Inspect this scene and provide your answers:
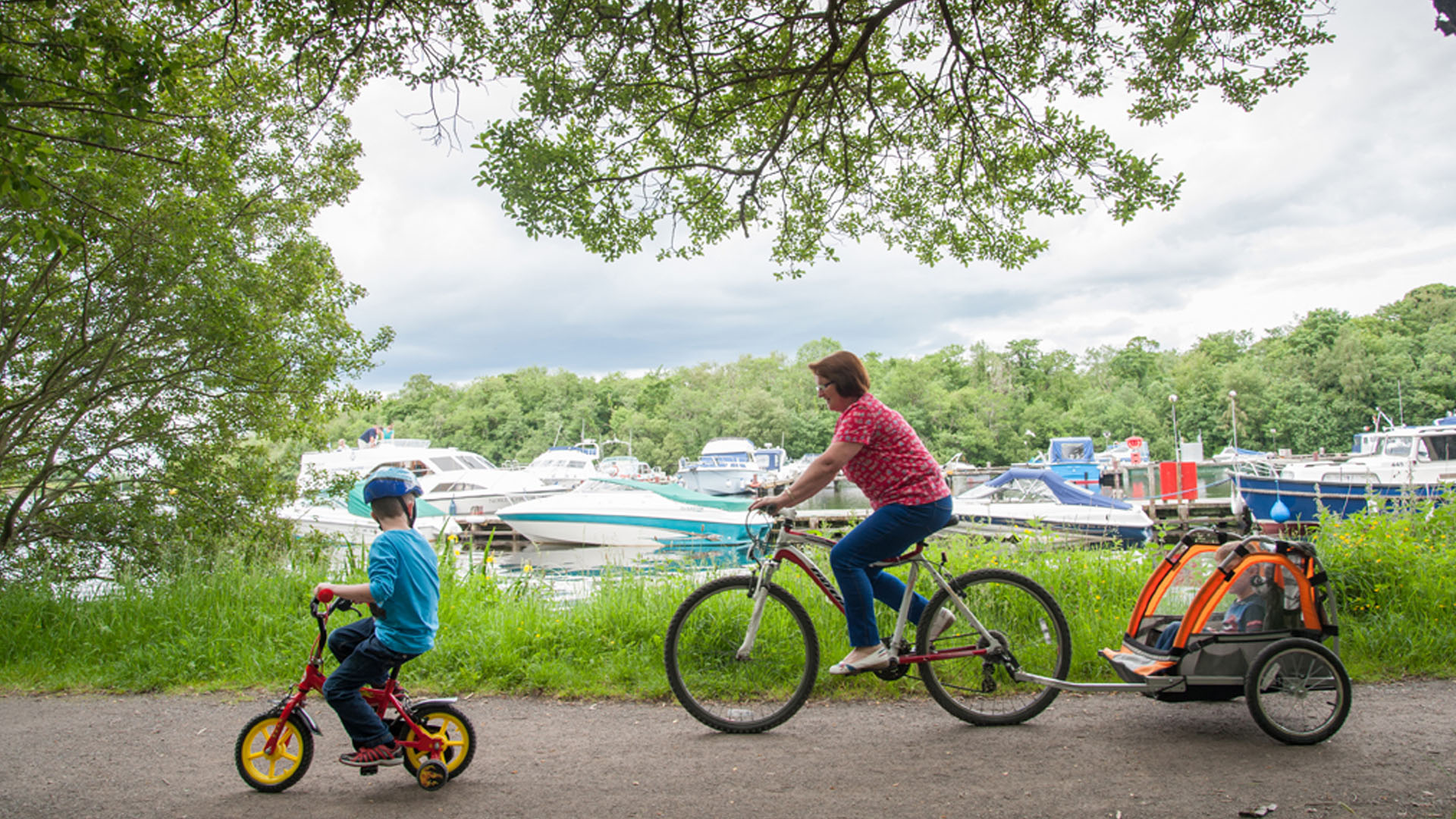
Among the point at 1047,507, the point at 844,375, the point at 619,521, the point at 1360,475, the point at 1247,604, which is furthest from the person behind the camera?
the point at 1360,475

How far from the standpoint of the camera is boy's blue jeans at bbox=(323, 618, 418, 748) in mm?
3309

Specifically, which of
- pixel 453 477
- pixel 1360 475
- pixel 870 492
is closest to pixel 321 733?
pixel 870 492

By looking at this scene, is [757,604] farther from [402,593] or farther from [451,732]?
[402,593]

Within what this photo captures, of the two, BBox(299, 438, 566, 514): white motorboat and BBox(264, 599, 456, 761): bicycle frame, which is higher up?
BBox(299, 438, 566, 514): white motorboat

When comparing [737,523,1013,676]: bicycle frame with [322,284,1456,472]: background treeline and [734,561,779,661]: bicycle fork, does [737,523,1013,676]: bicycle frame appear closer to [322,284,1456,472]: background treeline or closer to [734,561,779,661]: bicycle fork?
[734,561,779,661]: bicycle fork

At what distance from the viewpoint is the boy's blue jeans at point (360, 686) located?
331 centimetres

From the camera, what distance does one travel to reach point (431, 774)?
3.43 m

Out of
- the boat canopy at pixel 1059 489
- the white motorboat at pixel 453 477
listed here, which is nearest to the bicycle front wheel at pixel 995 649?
the boat canopy at pixel 1059 489

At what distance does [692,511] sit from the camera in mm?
18094

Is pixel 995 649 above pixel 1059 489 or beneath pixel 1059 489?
beneath

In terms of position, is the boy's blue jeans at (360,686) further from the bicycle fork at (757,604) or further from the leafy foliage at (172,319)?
the leafy foliage at (172,319)

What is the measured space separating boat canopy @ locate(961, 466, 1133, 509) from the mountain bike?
1478cm

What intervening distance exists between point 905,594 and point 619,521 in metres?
14.4

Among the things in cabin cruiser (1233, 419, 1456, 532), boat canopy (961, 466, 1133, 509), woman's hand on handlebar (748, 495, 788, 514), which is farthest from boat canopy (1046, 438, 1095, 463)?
woman's hand on handlebar (748, 495, 788, 514)
